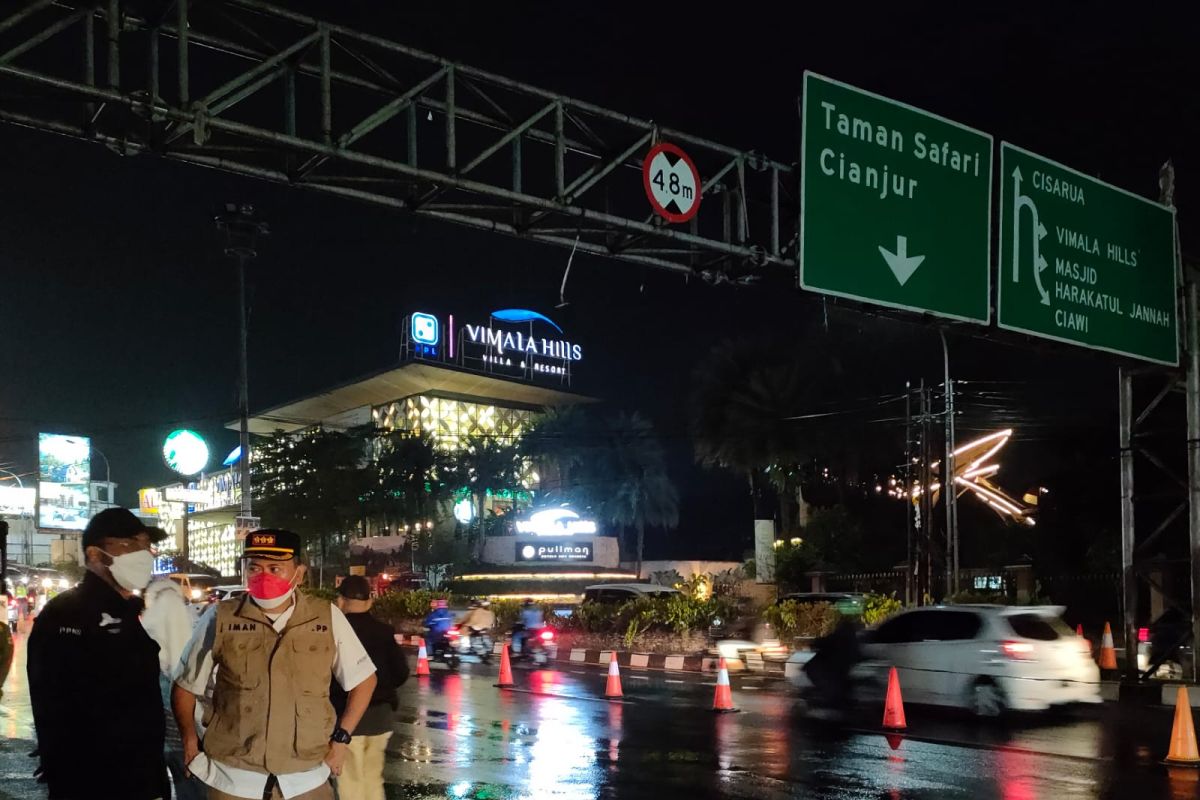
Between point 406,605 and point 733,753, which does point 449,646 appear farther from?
point 733,753

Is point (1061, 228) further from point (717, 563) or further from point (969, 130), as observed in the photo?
point (717, 563)

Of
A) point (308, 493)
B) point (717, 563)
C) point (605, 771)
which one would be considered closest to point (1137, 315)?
point (605, 771)

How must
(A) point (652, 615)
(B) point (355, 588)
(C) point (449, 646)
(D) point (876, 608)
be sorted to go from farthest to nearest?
(A) point (652, 615)
(D) point (876, 608)
(C) point (449, 646)
(B) point (355, 588)

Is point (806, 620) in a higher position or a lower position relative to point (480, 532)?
lower

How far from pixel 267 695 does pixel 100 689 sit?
0.57 metres

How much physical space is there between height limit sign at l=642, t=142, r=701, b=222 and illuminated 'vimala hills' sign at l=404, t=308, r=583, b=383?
68.7 meters

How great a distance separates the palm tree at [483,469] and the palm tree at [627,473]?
31.6 feet

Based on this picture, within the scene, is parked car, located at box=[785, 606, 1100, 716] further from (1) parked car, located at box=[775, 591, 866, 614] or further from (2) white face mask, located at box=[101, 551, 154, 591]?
(2) white face mask, located at box=[101, 551, 154, 591]

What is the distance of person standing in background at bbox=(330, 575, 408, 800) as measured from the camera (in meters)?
7.12

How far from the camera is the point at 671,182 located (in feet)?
44.5

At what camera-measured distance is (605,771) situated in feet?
38.0

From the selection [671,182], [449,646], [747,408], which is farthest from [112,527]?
[747,408]

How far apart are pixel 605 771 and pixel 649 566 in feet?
217

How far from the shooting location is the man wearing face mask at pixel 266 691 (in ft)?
15.1
